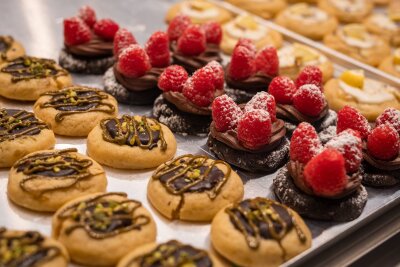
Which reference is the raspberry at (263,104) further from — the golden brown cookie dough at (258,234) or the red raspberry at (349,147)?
the golden brown cookie dough at (258,234)

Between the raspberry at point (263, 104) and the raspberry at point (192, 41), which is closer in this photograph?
the raspberry at point (263, 104)

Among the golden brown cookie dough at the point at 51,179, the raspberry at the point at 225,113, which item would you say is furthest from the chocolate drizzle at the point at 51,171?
the raspberry at the point at 225,113

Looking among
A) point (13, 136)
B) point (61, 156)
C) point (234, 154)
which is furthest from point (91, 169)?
point (234, 154)

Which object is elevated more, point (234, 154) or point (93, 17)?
point (93, 17)

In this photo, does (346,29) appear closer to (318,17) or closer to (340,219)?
(318,17)

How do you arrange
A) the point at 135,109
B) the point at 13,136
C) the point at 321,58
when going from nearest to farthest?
1. the point at 13,136
2. the point at 135,109
3. the point at 321,58

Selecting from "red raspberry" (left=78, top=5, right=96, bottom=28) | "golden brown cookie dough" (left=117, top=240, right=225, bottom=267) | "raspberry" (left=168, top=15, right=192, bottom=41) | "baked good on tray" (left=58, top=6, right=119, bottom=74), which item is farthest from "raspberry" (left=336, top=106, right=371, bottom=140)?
"red raspberry" (left=78, top=5, right=96, bottom=28)

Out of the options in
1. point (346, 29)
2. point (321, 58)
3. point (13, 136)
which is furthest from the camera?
point (346, 29)

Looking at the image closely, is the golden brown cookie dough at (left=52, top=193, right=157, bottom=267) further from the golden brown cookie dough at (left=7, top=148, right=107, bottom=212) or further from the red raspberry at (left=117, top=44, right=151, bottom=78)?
the red raspberry at (left=117, top=44, right=151, bottom=78)
